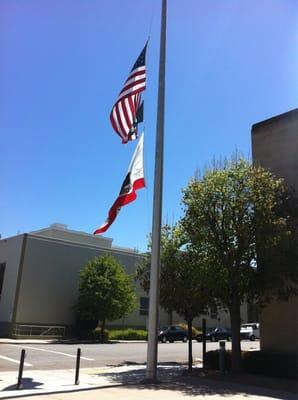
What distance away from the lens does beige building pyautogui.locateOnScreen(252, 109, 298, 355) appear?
54.1 ft

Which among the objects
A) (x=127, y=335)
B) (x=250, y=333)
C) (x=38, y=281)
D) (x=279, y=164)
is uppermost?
(x=279, y=164)

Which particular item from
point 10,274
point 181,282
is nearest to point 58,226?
point 10,274

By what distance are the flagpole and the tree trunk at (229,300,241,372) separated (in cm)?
356

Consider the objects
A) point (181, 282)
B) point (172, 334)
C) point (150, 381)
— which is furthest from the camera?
point (172, 334)

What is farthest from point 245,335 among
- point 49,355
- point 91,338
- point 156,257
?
point 156,257

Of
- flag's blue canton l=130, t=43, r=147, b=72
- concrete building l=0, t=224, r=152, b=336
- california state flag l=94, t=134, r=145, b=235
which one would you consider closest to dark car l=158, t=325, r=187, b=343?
concrete building l=0, t=224, r=152, b=336

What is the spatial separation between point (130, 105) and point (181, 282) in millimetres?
6896

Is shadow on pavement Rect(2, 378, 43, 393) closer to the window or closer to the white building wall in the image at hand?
the white building wall

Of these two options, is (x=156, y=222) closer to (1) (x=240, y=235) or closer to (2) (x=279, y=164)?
(1) (x=240, y=235)

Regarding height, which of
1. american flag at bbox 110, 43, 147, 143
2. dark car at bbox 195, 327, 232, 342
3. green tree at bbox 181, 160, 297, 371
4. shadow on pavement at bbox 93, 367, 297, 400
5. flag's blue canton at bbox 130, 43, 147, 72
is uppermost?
flag's blue canton at bbox 130, 43, 147, 72

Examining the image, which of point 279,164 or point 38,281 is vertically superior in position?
point 279,164

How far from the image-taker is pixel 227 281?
1530cm

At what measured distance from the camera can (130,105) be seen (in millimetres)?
14320

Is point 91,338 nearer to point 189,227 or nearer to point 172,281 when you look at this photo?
point 172,281
